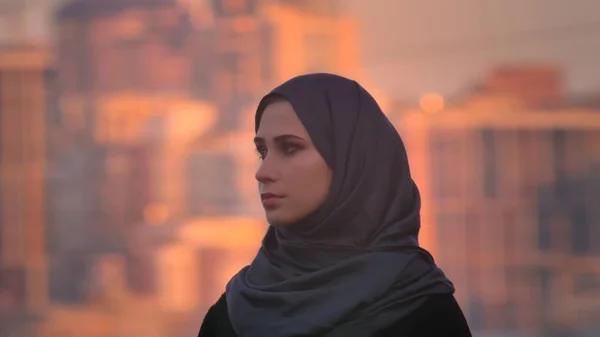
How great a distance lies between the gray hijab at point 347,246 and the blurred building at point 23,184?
4.96 metres

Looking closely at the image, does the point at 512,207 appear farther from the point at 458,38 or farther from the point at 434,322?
the point at 434,322

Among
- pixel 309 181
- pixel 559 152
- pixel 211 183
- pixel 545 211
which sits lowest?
pixel 545 211

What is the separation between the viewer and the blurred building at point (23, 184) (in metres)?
5.52

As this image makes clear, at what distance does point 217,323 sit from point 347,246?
0.12 m

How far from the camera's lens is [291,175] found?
2.27 ft

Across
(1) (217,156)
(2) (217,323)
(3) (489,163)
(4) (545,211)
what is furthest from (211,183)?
(2) (217,323)

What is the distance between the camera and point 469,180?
17.8ft

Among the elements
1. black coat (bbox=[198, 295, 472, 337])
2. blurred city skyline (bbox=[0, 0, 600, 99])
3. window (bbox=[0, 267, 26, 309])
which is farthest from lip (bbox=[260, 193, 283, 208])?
window (bbox=[0, 267, 26, 309])

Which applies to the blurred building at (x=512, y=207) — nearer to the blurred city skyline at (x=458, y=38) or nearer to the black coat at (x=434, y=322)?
the blurred city skyline at (x=458, y=38)

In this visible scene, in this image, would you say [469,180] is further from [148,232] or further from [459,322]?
[459,322]

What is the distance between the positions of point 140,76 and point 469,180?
176cm

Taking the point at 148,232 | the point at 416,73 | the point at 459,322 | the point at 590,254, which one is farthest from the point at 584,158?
the point at 459,322

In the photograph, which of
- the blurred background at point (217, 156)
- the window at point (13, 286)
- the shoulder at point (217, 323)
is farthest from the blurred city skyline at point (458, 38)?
the shoulder at point (217, 323)

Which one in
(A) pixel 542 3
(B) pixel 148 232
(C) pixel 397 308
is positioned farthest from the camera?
(B) pixel 148 232
